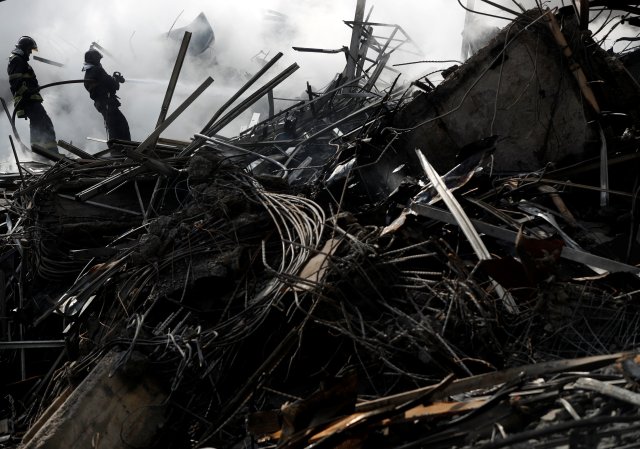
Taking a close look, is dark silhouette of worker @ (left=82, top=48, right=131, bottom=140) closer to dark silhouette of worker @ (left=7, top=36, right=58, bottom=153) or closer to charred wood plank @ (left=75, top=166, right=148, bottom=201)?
dark silhouette of worker @ (left=7, top=36, right=58, bottom=153)

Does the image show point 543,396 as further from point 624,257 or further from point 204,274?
point 204,274

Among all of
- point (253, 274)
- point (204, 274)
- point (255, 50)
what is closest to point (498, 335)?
point (253, 274)

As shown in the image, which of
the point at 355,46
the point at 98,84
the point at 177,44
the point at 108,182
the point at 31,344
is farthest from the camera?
the point at 177,44

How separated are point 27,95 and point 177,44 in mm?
6499

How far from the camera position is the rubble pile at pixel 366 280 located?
3539 mm

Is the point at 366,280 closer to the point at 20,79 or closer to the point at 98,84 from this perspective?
the point at 98,84

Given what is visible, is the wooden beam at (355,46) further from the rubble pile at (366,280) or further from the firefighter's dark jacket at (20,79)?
the firefighter's dark jacket at (20,79)

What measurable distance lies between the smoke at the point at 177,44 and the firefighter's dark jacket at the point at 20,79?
1043mm

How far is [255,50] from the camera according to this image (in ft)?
52.5

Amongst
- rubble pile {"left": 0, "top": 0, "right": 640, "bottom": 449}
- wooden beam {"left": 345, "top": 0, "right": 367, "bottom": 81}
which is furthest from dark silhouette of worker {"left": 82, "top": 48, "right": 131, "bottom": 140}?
wooden beam {"left": 345, "top": 0, "right": 367, "bottom": 81}

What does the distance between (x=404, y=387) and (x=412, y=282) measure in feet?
2.61

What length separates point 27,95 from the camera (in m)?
11.0

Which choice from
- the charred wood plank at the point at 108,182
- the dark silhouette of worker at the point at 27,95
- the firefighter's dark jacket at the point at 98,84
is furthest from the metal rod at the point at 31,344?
the firefighter's dark jacket at the point at 98,84

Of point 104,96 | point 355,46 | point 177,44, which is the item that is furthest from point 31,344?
point 177,44
